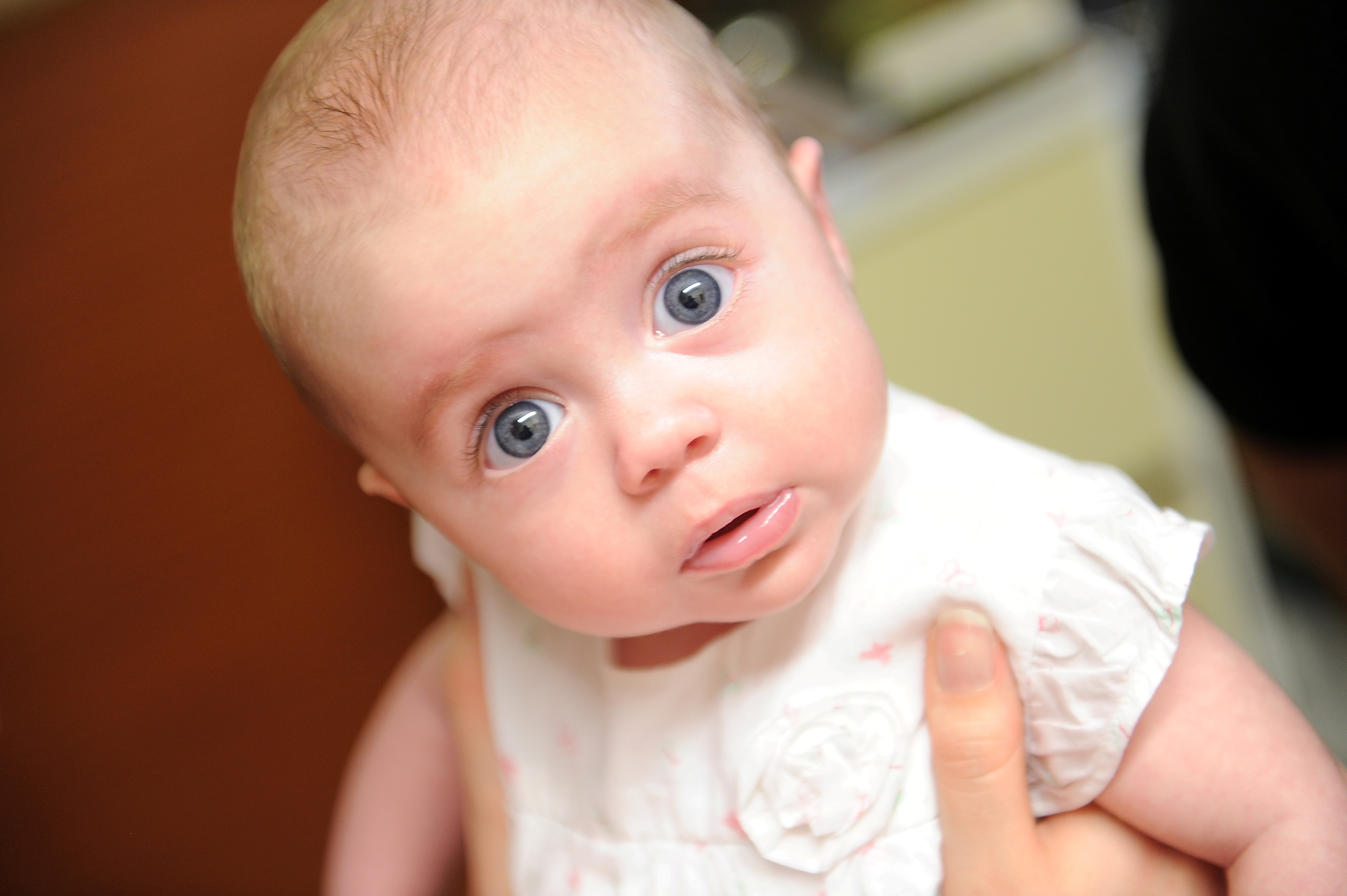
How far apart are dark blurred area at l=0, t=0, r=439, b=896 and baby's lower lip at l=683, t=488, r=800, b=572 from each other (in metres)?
0.76

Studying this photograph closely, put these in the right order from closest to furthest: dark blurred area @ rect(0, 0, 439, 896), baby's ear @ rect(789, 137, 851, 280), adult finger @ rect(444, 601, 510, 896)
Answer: baby's ear @ rect(789, 137, 851, 280), adult finger @ rect(444, 601, 510, 896), dark blurred area @ rect(0, 0, 439, 896)

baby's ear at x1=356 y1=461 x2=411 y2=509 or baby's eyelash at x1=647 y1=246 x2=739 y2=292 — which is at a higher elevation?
baby's eyelash at x1=647 y1=246 x2=739 y2=292

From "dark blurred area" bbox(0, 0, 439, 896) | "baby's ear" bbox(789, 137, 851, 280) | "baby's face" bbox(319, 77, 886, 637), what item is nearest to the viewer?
"baby's face" bbox(319, 77, 886, 637)

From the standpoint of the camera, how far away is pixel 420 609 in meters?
1.29

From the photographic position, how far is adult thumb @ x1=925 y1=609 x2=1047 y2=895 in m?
0.56

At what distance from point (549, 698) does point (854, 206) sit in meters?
1.01

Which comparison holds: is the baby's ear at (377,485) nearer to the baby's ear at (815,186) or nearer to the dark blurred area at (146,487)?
the baby's ear at (815,186)

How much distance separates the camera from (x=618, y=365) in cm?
51

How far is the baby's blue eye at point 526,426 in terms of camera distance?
0.54m

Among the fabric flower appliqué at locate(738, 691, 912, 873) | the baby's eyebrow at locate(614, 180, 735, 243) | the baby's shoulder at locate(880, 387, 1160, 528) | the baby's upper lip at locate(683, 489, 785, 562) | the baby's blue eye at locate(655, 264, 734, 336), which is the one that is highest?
the baby's eyebrow at locate(614, 180, 735, 243)

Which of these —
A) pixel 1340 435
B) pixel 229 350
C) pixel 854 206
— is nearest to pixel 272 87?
pixel 229 350

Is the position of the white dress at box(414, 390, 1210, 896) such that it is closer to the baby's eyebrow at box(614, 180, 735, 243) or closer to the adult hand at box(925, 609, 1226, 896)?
the adult hand at box(925, 609, 1226, 896)

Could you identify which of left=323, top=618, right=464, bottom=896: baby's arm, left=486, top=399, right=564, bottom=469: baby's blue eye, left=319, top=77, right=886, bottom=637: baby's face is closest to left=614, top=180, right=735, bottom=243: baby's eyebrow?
left=319, top=77, right=886, bottom=637: baby's face

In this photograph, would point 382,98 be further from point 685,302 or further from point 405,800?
point 405,800
